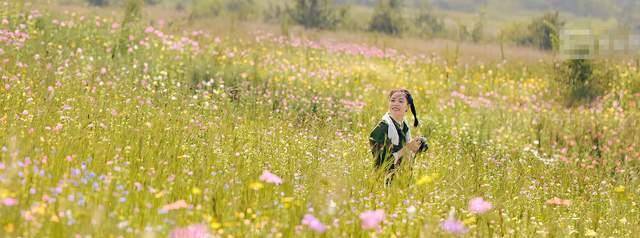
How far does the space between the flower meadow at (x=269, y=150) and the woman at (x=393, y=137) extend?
157 mm

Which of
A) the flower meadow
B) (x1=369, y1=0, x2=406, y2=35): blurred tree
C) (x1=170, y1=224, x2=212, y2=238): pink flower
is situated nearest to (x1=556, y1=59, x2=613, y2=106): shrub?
the flower meadow

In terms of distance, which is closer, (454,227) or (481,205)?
(454,227)

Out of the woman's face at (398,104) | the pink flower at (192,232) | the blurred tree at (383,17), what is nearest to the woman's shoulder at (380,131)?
the woman's face at (398,104)

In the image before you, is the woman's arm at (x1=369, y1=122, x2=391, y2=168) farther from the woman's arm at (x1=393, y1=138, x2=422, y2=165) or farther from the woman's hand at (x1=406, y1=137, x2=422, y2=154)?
the woman's hand at (x1=406, y1=137, x2=422, y2=154)

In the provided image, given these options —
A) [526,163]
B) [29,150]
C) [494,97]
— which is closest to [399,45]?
[494,97]

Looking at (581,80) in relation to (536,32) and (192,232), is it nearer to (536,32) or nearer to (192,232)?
(192,232)

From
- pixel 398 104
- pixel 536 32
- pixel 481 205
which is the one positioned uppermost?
pixel 398 104

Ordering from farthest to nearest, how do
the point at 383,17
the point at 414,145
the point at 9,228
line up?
the point at 383,17 < the point at 414,145 < the point at 9,228

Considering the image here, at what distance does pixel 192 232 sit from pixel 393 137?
2.91 meters

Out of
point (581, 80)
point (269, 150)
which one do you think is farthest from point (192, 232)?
point (581, 80)

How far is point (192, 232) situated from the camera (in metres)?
2.71

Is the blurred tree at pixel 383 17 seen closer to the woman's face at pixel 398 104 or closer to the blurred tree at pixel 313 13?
the blurred tree at pixel 313 13

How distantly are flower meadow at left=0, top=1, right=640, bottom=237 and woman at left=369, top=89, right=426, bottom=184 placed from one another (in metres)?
0.16

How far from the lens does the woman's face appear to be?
5.45m
